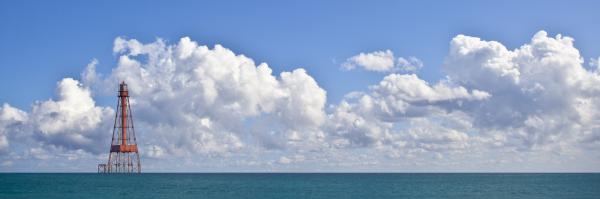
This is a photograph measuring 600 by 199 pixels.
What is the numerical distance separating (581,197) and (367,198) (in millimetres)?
38598

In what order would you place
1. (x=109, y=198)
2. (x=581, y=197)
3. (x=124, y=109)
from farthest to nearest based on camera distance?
(x=124, y=109) → (x=581, y=197) → (x=109, y=198)

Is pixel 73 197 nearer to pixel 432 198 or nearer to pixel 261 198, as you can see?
pixel 261 198

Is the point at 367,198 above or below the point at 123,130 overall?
below

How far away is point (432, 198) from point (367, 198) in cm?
1155

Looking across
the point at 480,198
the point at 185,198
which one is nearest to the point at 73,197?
the point at 185,198

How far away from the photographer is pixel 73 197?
113m

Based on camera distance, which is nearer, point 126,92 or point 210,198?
point 210,198

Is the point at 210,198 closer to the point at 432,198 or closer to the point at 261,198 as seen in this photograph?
the point at 261,198

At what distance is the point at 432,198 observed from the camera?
118312mm

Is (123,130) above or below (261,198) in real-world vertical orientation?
above

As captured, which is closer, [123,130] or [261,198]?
[261,198]

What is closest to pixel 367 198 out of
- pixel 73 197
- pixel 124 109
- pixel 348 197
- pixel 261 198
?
pixel 348 197

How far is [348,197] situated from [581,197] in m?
41.7

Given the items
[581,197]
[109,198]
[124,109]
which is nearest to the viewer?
[109,198]
